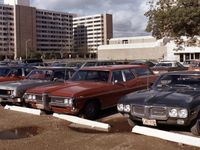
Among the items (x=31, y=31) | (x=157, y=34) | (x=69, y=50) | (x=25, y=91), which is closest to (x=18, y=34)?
(x=31, y=31)

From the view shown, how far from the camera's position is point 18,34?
14462 centimetres

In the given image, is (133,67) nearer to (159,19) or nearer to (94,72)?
(94,72)

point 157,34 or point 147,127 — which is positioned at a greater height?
point 157,34

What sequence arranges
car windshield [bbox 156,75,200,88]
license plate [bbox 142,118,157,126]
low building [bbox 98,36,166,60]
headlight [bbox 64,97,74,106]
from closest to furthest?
license plate [bbox 142,118,157,126] < car windshield [bbox 156,75,200,88] < headlight [bbox 64,97,74,106] < low building [bbox 98,36,166,60]

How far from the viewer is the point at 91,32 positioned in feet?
547

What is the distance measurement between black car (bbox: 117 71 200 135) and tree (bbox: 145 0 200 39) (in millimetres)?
14297

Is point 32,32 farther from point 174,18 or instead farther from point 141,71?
point 141,71

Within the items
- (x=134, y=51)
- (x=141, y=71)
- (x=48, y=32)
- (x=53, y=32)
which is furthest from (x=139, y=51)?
(x=141, y=71)

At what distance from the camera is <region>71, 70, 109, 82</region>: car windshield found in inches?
438

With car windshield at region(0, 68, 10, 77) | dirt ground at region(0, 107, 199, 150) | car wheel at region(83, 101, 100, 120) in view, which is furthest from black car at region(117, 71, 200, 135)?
car windshield at region(0, 68, 10, 77)

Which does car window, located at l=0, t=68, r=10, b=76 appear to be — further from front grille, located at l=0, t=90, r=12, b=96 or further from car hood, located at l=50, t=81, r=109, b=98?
car hood, located at l=50, t=81, r=109, b=98

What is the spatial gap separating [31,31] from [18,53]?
11.9 metres

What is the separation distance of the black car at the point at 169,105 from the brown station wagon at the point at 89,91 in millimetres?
1686

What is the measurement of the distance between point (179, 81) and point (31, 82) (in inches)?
222
